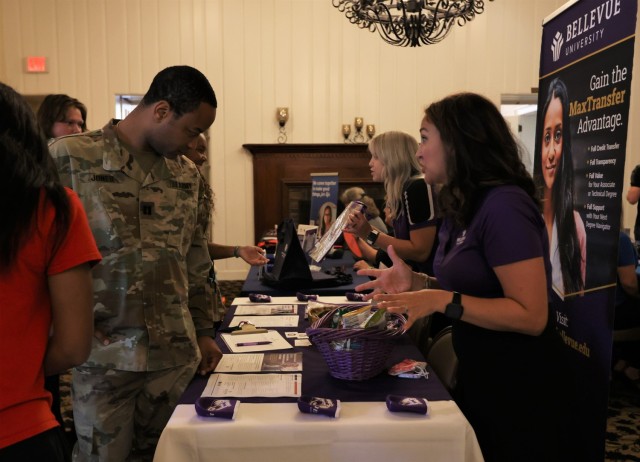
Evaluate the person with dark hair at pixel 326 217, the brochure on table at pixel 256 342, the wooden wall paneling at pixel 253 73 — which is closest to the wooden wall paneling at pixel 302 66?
the wooden wall paneling at pixel 253 73

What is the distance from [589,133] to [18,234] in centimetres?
200

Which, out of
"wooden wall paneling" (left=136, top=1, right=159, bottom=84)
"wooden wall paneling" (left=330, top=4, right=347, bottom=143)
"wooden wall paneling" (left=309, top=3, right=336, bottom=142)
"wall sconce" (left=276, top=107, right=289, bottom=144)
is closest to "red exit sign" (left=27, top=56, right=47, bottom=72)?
"wooden wall paneling" (left=136, top=1, right=159, bottom=84)

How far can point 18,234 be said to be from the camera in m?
0.87

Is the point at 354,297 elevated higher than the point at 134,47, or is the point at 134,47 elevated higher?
the point at 134,47

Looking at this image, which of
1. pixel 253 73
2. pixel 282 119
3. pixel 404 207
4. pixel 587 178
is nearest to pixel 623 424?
pixel 587 178

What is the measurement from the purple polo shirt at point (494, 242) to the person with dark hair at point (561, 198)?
35.9 inches

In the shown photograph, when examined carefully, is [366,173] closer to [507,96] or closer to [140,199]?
[507,96]

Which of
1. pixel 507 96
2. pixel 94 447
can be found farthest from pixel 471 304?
pixel 507 96

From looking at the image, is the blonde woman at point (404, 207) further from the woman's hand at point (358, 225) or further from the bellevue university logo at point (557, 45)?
the bellevue university logo at point (557, 45)

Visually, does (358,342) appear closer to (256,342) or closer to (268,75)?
(256,342)

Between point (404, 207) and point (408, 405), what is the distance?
156 cm

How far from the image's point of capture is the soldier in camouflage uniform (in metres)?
1.47

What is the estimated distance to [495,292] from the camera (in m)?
1.41

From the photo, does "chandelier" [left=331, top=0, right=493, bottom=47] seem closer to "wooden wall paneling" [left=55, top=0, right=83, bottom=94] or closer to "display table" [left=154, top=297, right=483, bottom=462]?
"display table" [left=154, top=297, right=483, bottom=462]
